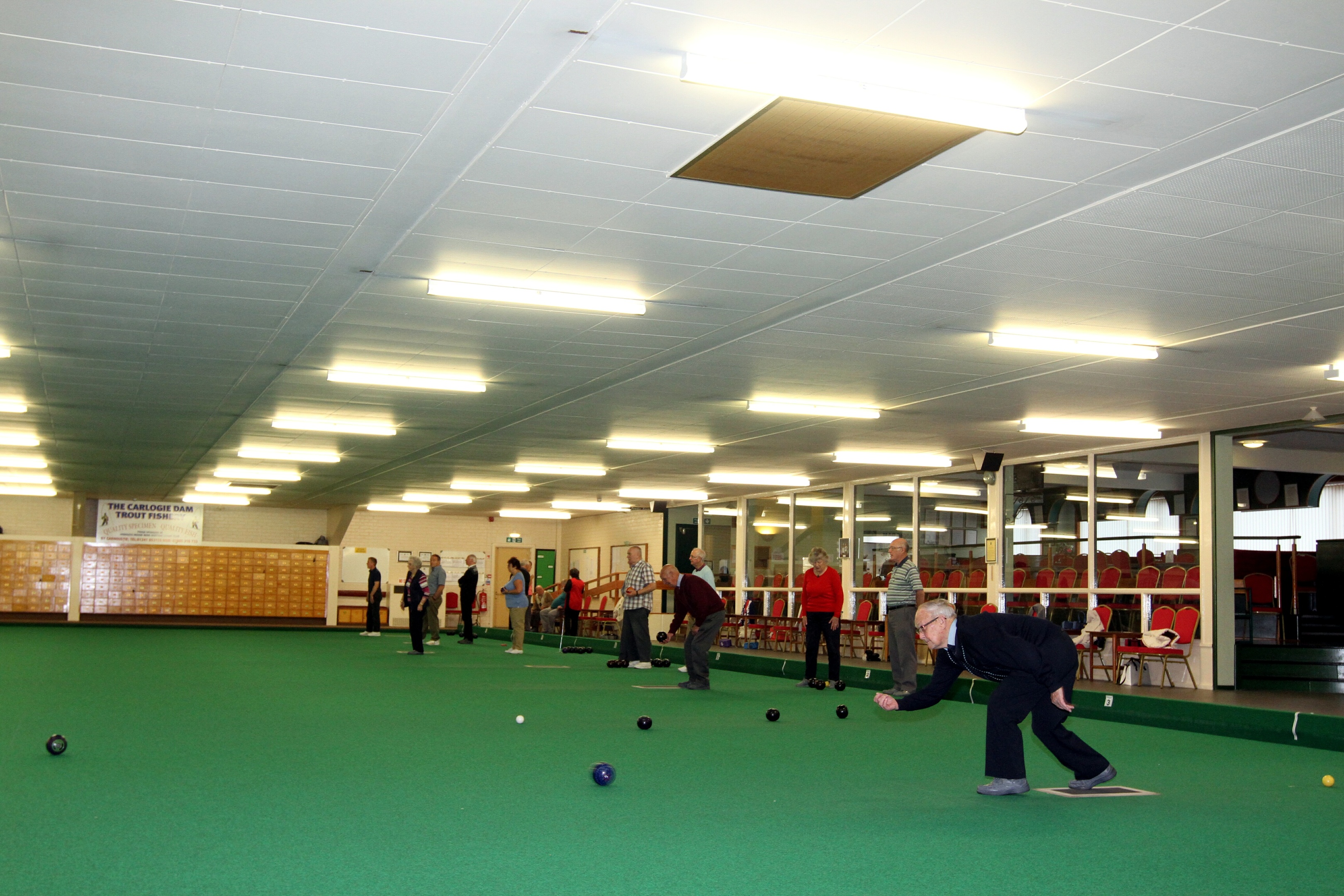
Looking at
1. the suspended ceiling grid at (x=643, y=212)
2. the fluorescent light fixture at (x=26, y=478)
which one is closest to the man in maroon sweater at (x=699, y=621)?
the suspended ceiling grid at (x=643, y=212)

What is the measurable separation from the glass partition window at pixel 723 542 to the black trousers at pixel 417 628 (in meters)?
7.70

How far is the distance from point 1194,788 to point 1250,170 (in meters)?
3.35

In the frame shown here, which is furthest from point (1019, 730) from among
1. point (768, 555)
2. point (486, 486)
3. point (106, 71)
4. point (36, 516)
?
point (36, 516)

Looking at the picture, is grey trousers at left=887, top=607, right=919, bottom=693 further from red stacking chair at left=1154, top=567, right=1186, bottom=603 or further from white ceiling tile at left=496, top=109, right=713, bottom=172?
white ceiling tile at left=496, top=109, right=713, bottom=172

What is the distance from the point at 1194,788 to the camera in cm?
643

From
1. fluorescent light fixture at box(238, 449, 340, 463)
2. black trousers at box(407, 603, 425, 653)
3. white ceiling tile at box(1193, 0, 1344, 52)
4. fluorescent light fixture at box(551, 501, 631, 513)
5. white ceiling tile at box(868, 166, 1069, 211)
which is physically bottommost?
black trousers at box(407, 603, 425, 653)

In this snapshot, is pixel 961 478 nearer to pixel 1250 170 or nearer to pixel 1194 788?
pixel 1194 788

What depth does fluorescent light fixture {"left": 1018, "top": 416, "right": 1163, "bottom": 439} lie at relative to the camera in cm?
1261

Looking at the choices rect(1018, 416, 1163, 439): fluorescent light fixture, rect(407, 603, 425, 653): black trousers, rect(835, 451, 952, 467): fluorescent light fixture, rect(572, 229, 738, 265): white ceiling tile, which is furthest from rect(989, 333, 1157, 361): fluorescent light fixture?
rect(407, 603, 425, 653): black trousers

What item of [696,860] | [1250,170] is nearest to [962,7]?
[1250,170]

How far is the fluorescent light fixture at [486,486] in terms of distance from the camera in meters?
21.2

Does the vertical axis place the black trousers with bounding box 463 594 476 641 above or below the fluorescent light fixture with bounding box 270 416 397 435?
below

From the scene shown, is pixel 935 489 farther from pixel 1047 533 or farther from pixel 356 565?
pixel 356 565

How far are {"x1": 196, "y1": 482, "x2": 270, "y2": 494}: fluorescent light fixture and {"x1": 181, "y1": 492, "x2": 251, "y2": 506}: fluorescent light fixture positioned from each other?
0.57 m
